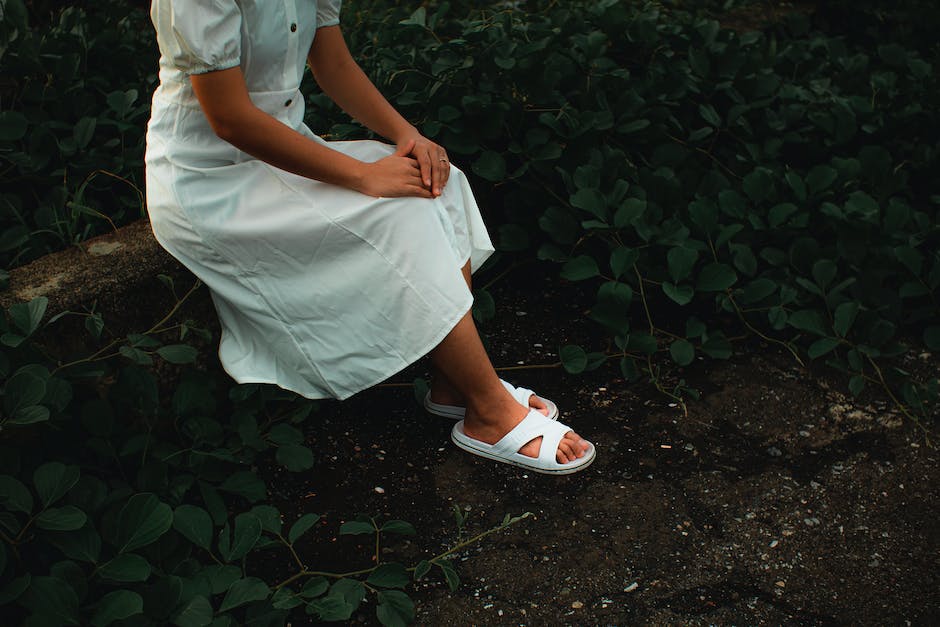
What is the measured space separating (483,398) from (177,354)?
62 centimetres

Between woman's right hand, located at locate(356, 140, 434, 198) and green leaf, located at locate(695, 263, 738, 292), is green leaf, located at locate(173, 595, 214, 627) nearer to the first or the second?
woman's right hand, located at locate(356, 140, 434, 198)

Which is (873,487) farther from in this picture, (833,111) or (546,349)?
(833,111)

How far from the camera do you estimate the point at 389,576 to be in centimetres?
148

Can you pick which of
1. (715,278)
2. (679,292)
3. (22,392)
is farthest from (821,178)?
(22,392)

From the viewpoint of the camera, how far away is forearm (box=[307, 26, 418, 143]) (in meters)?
1.86

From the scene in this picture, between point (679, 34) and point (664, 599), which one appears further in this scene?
point (679, 34)

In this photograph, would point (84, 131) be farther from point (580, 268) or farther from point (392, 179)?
point (580, 268)

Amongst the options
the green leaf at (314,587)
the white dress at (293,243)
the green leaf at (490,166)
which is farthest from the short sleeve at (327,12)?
the green leaf at (314,587)

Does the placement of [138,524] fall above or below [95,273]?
below

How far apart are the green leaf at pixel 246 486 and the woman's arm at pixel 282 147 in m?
0.58

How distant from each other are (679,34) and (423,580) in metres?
1.91

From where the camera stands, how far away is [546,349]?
221 centimetres

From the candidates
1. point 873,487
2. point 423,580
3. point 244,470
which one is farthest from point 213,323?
point 873,487

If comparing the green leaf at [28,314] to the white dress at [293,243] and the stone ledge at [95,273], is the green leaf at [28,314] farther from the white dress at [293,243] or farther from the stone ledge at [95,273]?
the white dress at [293,243]
